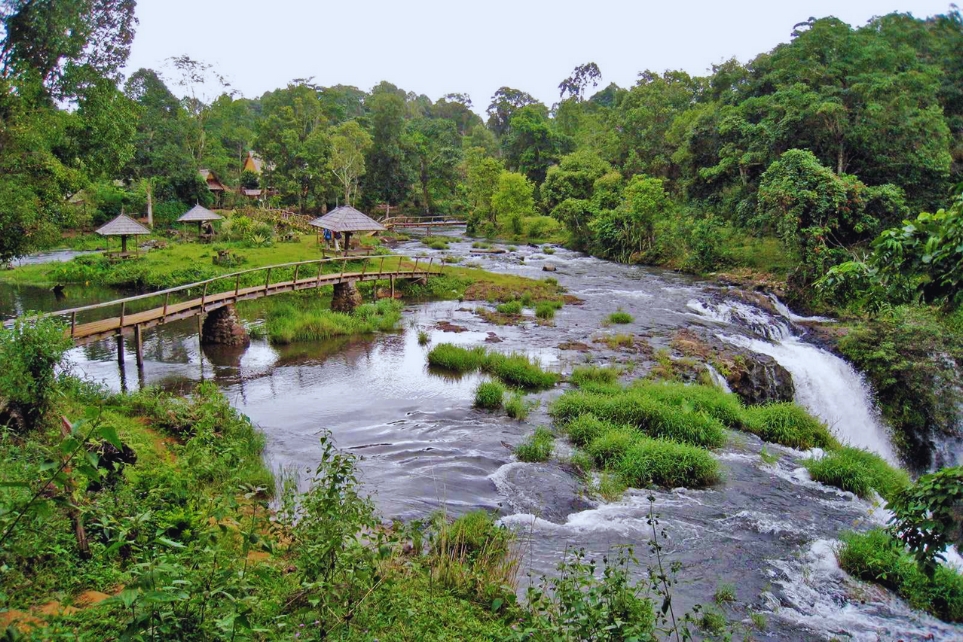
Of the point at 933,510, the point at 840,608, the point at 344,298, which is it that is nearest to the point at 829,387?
the point at 840,608

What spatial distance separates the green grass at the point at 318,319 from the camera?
20406 millimetres

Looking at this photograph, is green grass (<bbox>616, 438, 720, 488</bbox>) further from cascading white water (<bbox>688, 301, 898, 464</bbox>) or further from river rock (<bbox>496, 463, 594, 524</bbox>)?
cascading white water (<bbox>688, 301, 898, 464</bbox>)

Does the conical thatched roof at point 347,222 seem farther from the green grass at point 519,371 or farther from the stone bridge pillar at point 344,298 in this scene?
the green grass at point 519,371

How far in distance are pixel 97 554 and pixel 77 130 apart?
23564mm

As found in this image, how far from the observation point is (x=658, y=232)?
36.0 meters

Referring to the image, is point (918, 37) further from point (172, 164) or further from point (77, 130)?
point (172, 164)

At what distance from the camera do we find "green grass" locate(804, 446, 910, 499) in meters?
10.5

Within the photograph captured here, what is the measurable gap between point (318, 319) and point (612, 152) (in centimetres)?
3531

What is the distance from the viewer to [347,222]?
29531mm

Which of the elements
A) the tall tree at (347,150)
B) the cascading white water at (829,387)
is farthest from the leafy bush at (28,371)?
the tall tree at (347,150)

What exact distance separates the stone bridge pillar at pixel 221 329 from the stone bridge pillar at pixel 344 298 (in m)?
5.17

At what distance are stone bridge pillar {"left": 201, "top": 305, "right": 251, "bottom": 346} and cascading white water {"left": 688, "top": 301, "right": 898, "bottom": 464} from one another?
1625cm

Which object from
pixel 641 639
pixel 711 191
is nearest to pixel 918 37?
pixel 711 191

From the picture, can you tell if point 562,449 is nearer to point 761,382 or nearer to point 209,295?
point 761,382
